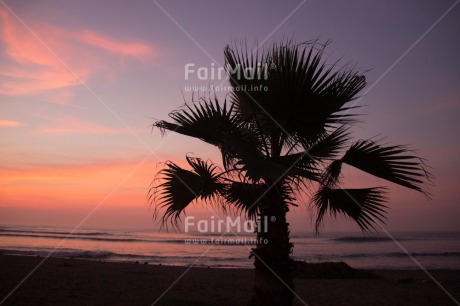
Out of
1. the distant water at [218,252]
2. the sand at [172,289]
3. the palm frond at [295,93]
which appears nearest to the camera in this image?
the palm frond at [295,93]

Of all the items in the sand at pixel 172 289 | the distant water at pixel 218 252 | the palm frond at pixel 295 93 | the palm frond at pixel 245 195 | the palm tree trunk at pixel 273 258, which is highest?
the palm frond at pixel 295 93

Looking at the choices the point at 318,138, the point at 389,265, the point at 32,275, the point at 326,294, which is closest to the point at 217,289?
the point at 326,294

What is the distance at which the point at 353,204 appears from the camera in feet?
18.9

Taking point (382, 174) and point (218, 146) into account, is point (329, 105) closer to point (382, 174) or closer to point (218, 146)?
point (382, 174)

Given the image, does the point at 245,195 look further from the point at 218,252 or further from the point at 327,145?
the point at 218,252

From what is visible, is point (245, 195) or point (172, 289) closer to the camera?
point (245, 195)

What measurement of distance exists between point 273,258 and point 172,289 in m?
7.17

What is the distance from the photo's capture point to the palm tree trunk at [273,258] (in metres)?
4.94

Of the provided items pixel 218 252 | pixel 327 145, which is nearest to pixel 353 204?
pixel 327 145

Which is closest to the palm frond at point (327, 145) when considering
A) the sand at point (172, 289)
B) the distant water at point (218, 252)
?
the sand at point (172, 289)

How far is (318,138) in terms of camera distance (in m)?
5.63

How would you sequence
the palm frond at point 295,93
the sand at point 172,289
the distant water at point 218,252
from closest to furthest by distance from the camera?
the palm frond at point 295,93 → the sand at point 172,289 → the distant water at point 218,252

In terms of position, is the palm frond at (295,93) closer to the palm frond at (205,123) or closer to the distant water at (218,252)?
the palm frond at (205,123)

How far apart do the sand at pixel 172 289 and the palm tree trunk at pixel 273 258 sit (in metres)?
2.94
